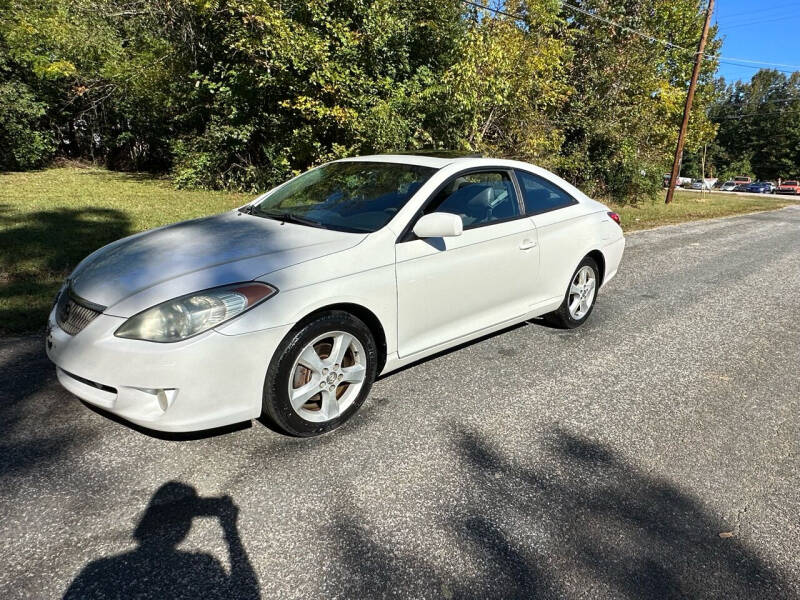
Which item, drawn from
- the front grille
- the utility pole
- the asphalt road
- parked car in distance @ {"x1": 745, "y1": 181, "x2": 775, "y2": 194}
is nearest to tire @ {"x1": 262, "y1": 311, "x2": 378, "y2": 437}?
the asphalt road

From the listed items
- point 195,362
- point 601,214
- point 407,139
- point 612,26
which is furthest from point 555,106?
point 195,362

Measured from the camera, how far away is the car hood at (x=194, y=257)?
268 cm

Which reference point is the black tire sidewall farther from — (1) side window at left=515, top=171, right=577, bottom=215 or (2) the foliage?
(2) the foliage

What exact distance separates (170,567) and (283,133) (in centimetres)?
1243

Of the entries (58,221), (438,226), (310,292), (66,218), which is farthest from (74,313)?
(66,218)

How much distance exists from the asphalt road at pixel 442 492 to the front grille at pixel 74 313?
24.5 inches

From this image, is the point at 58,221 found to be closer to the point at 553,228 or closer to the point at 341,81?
the point at 341,81

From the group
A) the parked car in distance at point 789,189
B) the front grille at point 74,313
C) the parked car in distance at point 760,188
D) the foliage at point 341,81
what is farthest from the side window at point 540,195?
the parked car in distance at point 760,188

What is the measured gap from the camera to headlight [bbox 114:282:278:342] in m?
2.51

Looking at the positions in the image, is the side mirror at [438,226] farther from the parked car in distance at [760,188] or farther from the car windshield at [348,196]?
the parked car in distance at [760,188]

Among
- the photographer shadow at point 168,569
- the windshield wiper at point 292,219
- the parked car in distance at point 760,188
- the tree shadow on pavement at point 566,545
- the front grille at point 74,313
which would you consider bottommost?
the parked car in distance at point 760,188

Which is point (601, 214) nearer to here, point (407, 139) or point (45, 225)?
point (407, 139)

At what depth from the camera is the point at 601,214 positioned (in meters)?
5.01

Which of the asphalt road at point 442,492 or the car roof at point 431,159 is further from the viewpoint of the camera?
the car roof at point 431,159
